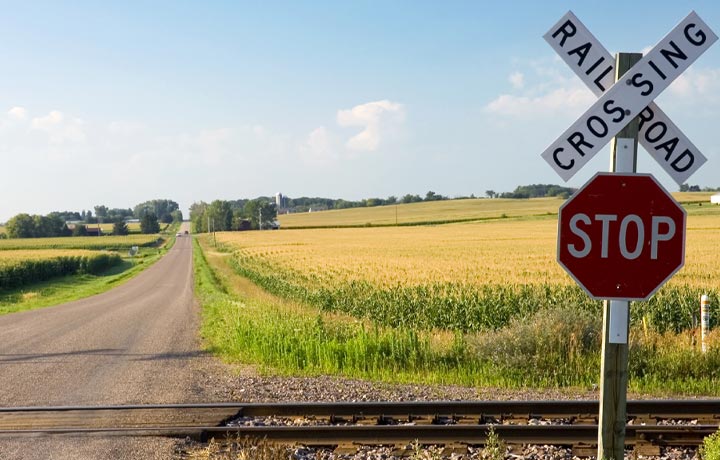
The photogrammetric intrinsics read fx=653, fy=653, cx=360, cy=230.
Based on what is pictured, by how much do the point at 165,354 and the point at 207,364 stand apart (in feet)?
5.85

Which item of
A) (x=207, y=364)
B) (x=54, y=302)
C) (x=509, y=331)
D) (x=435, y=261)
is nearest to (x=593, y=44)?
(x=509, y=331)

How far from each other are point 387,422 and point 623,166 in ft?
15.9

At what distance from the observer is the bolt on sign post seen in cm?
415

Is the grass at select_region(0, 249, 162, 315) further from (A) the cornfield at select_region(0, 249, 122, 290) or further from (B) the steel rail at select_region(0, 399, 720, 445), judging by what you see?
(B) the steel rail at select_region(0, 399, 720, 445)

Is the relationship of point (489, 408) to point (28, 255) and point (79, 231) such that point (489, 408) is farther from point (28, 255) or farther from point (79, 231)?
point (79, 231)

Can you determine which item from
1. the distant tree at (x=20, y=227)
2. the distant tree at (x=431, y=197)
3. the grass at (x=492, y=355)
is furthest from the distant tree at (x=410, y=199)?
the grass at (x=492, y=355)

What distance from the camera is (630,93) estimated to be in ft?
13.7

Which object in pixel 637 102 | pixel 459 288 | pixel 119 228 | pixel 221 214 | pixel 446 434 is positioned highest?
pixel 221 214

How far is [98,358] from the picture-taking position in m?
13.6

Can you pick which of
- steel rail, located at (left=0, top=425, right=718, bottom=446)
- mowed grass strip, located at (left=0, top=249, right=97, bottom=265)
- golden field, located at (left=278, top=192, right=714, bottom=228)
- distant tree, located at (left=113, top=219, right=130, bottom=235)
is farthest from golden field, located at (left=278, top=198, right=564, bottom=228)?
steel rail, located at (left=0, top=425, right=718, bottom=446)

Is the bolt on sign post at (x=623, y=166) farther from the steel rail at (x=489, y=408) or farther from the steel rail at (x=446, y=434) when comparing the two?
the steel rail at (x=489, y=408)

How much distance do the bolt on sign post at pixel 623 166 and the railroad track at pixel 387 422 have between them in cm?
339

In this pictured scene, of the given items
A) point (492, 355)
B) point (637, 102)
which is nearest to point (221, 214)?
point (492, 355)

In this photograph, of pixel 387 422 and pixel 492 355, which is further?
pixel 492 355
